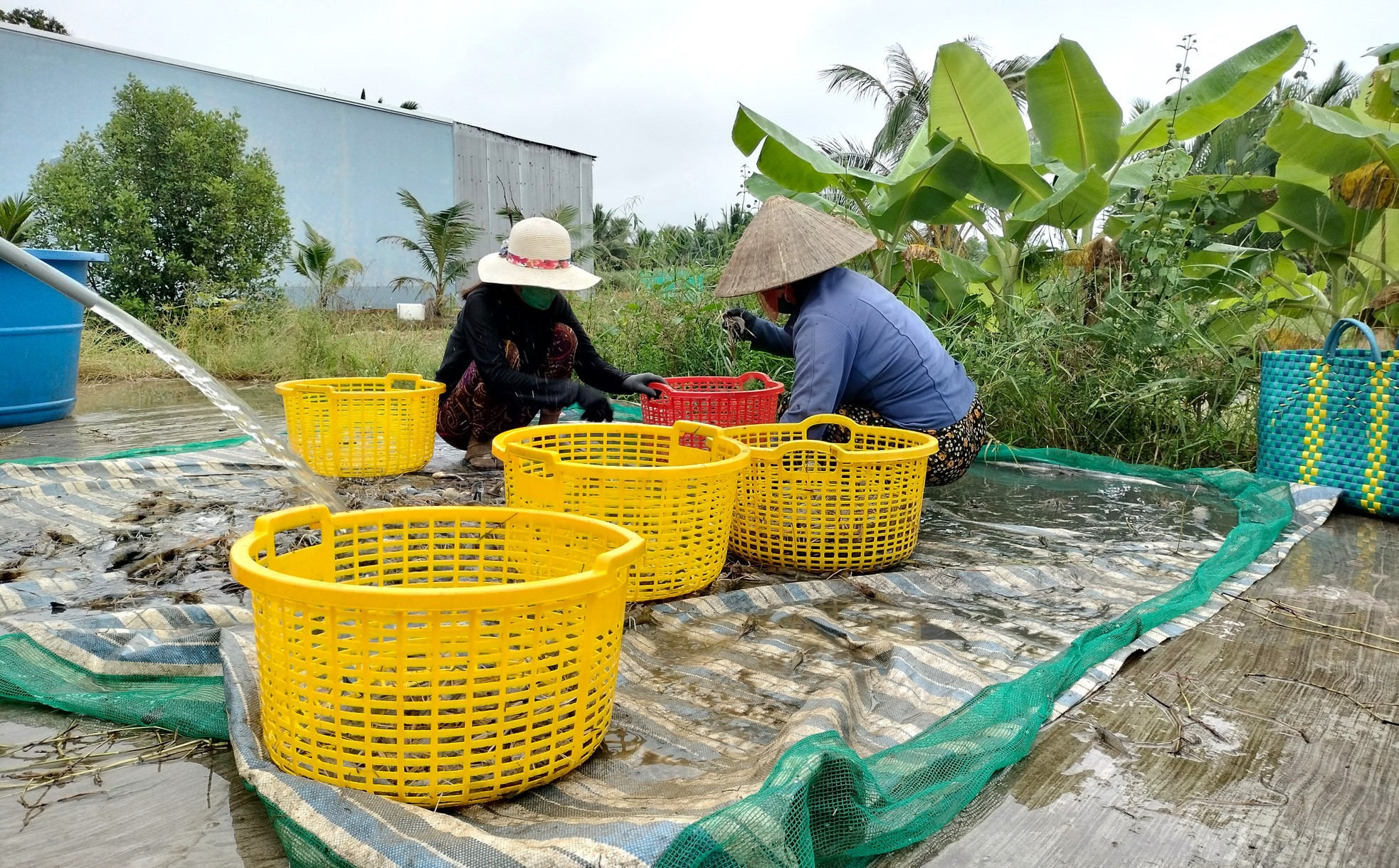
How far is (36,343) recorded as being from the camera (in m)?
4.65

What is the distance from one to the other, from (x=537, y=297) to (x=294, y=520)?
6.72ft

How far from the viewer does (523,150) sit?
58.5 ft

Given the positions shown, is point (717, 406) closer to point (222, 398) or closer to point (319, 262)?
point (222, 398)

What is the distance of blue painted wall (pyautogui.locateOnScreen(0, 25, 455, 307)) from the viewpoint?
34.7 ft

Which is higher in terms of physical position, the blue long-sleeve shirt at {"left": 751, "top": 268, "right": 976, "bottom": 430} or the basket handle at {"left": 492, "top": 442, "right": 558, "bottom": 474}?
the blue long-sleeve shirt at {"left": 751, "top": 268, "right": 976, "bottom": 430}

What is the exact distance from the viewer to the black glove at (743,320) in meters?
3.39

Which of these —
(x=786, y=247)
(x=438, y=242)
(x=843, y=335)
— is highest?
(x=438, y=242)

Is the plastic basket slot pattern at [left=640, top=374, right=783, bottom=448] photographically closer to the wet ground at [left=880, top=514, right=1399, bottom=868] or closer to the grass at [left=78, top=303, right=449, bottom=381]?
the wet ground at [left=880, top=514, right=1399, bottom=868]

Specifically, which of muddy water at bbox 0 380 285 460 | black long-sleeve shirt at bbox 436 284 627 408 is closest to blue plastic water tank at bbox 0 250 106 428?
muddy water at bbox 0 380 285 460

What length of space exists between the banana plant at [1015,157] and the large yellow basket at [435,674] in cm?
338

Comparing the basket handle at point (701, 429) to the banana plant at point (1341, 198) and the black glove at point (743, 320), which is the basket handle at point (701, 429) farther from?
the banana plant at point (1341, 198)

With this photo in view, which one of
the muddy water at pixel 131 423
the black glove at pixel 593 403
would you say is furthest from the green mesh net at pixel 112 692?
the muddy water at pixel 131 423

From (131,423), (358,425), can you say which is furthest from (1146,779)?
(131,423)

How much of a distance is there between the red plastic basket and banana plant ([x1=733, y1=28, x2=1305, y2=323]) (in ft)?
4.58
